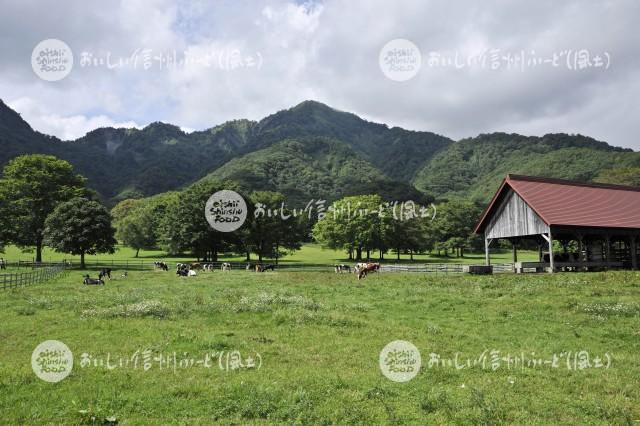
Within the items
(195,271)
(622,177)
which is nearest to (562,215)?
(195,271)

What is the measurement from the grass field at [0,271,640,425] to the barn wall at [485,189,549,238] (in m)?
11.5

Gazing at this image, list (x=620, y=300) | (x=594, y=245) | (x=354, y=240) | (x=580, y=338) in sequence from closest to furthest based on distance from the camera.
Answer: (x=580, y=338) < (x=620, y=300) < (x=594, y=245) < (x=354, y=240)

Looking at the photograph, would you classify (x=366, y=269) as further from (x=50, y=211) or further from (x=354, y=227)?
(x=50, y=211)

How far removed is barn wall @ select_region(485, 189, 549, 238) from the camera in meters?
36.0

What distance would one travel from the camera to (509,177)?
3791 cm

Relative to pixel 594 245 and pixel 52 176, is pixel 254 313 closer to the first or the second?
pixel 594 245

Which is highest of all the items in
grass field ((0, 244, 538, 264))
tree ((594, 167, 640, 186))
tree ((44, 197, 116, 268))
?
tree ((594, 167, 640, 186))

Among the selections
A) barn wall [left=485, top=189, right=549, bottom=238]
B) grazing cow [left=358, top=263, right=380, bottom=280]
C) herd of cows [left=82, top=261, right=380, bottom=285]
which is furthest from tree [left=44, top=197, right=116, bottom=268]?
barn wall [left=485, top=189, right=549, bottom=238]

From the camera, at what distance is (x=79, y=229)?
51375mm

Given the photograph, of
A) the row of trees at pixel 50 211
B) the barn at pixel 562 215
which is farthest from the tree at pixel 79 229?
the barn at pixel 562 215

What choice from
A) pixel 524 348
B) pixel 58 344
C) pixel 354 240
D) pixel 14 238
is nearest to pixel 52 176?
pixel 14 238

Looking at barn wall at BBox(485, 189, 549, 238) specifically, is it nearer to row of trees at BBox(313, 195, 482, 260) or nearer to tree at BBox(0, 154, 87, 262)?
row of trees at BBox(313, 195, 482, 260)

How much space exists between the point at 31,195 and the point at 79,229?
41.5ft

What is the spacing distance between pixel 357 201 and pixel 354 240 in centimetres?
910
